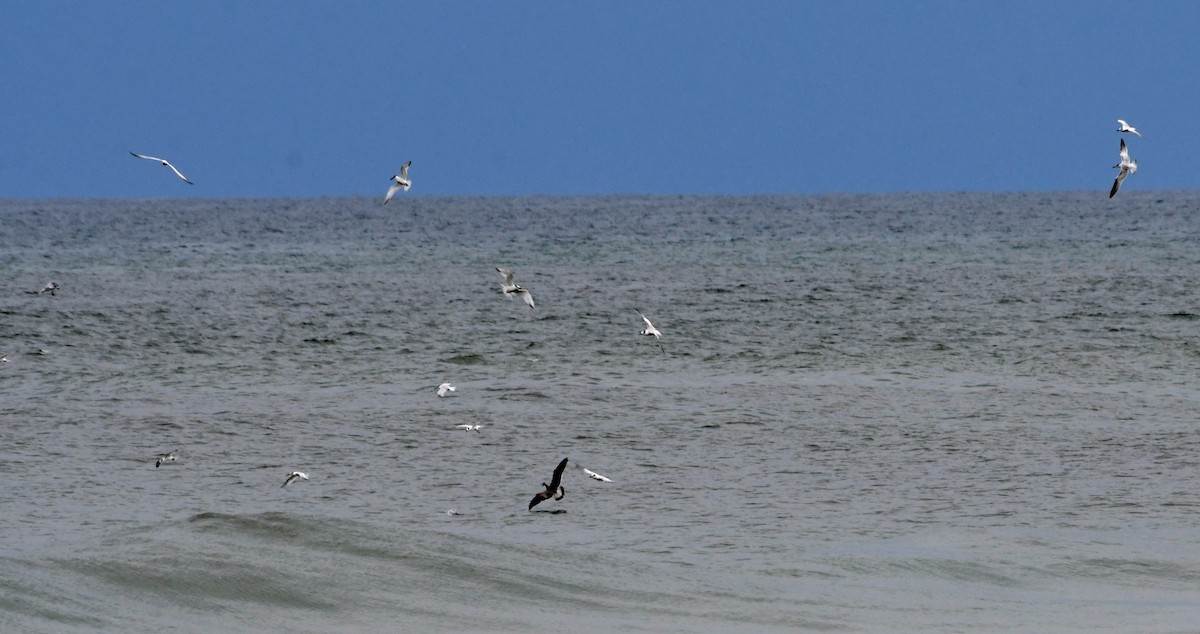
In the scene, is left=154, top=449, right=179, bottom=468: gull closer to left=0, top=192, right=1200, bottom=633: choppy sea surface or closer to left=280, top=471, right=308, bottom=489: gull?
left=0, top=192, right=1200, bottom=633: choppy sea surface

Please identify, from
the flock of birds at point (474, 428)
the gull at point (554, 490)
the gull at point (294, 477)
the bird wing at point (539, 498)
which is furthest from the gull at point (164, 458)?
the bird wing at point (539, 498)

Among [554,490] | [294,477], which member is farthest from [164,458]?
[554,490]

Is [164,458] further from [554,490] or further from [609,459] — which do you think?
[554,490]

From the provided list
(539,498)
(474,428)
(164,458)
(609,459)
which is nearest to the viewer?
(539,498)

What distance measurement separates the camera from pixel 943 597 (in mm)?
12781

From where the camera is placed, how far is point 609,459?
64.2 ft

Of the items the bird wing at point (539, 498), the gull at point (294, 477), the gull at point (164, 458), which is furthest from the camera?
the gull at point (164, 458)

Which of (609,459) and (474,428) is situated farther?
(474,428)

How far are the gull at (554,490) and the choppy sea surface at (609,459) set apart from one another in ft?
0.83

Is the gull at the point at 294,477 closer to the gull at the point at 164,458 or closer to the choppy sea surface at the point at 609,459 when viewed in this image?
the choppy sea surface at the point at 609,459

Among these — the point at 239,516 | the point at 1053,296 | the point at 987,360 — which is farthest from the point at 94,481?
the point at 1053,296

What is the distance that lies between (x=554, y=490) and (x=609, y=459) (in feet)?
17.8

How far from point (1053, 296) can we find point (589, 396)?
2061 centimetres

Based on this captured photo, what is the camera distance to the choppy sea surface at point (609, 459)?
12.8 metres
